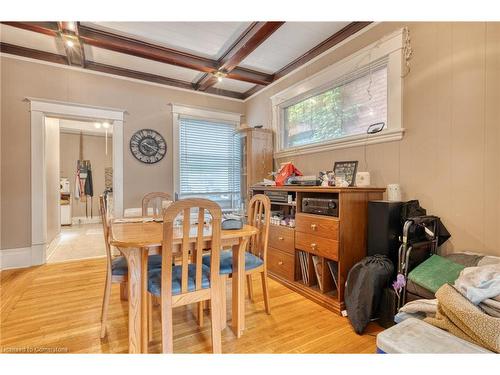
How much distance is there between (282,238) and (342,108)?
1.63m

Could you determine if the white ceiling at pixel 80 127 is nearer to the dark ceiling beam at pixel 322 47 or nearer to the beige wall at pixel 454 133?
the dark ceiling beam at pixel 322 47

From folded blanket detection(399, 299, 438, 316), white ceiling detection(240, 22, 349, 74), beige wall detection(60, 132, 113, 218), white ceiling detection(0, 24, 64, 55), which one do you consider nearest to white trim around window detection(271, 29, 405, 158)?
white ceiling detection(240, 22, 349, 74)

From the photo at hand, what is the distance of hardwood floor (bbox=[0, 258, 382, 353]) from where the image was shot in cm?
169

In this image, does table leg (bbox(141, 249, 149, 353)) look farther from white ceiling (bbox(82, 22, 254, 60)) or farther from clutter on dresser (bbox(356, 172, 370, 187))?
white ceiling (bbox(82, 22, 254, 60))

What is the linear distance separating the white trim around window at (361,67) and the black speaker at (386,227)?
71 cm

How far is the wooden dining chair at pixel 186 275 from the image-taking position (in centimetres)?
142

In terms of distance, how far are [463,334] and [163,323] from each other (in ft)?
4.90

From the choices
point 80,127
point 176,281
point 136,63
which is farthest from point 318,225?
point 80,127

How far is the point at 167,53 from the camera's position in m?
3.10

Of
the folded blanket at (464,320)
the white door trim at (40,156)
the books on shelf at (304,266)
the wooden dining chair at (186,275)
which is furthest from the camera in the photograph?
the white door trim at (40,156)

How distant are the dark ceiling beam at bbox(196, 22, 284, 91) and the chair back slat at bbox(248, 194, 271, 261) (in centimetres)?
164

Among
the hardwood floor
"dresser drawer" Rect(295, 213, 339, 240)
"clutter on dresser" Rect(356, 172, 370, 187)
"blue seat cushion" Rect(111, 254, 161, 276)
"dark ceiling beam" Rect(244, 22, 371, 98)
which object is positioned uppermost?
"dark ceiling beam" Rect(244, 22, 371, 98)

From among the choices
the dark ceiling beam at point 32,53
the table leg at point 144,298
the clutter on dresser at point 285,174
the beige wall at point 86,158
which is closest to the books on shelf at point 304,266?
the clutter on dresser at point 285,174

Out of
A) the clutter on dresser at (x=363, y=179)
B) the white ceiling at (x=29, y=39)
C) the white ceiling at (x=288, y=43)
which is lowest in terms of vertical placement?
the clutter on dresser at (x=363, y=179)
